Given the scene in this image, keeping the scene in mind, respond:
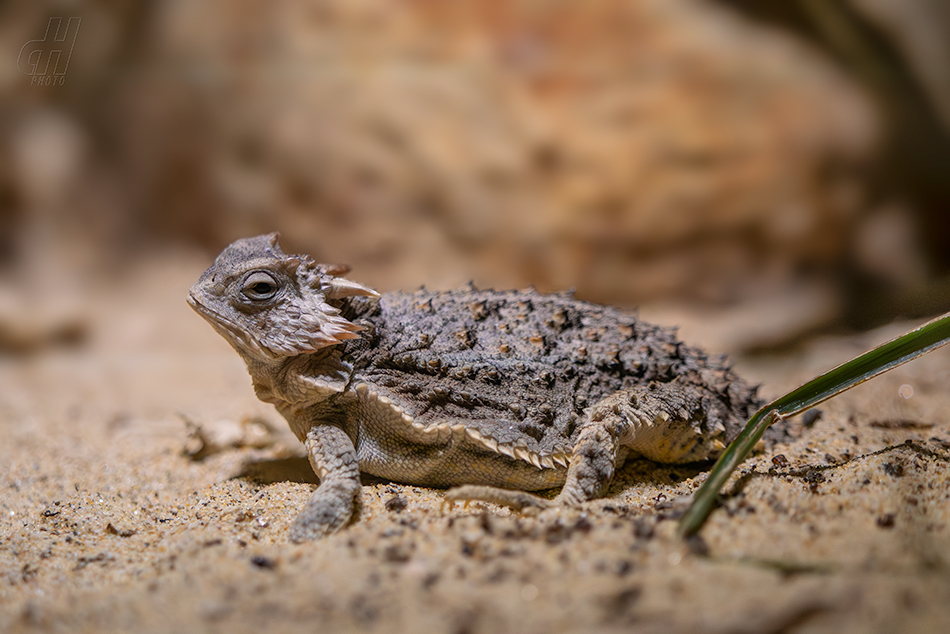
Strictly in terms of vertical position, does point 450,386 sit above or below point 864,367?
below

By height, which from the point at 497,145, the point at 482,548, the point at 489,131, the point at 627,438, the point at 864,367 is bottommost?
the point at 482,548

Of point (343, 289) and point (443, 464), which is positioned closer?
point (443, 464)

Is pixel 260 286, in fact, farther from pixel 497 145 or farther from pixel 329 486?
pixel 497 145

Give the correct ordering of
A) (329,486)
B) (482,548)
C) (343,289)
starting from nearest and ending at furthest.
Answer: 1. (482,548)
2. (329,486)
3. (343,289)

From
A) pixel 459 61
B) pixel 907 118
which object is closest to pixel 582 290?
pixel 459 61

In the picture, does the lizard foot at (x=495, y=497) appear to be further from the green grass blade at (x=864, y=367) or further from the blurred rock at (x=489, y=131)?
the blurred rock at (x=489, y=131)

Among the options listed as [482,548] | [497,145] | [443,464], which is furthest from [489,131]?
[482,548]

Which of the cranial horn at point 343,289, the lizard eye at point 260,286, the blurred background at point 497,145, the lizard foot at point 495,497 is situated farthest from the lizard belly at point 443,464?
the blurred background at point 497,145

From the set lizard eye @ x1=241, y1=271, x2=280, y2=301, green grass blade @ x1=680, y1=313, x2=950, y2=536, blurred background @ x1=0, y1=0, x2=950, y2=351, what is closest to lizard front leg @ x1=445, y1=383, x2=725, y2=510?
green grass blade @ x1=680, y1=313, x2=950, y2=536
